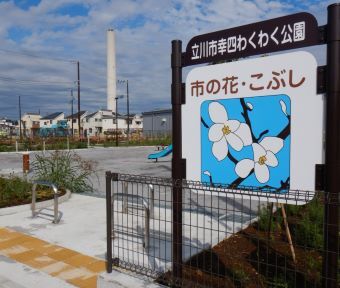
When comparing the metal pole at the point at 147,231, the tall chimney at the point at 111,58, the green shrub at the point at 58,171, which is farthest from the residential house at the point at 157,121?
the metal pole at the point at 147,231

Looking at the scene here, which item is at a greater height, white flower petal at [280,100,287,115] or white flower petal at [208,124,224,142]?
white flower petal at [280,100,287,115]

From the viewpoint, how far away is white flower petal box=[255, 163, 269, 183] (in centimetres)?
304

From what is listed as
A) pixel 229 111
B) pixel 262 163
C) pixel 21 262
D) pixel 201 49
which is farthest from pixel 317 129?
pixel 21 262

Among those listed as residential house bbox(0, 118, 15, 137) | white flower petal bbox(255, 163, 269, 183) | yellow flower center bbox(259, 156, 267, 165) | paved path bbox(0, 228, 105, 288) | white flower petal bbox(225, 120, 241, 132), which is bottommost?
paved path bbox(0, 228, 105, 288)

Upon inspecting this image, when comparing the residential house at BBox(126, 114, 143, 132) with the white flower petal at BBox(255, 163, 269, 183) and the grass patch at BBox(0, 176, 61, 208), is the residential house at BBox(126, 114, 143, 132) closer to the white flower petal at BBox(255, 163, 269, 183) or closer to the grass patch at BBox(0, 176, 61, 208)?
the grass patch at BBox(0, 176, 61, 208)

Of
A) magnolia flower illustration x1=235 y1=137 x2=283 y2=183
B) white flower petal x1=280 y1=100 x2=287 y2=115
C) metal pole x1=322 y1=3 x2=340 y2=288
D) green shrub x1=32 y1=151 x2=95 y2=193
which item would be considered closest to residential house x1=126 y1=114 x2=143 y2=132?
green shrub x1=32 y1=151 x2=95 y2=193

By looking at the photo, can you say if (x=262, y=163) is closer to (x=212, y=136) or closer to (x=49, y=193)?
(x=212, y=136)

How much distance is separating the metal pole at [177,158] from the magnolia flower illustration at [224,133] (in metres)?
0.37

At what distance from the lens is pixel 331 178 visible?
8.66 ft

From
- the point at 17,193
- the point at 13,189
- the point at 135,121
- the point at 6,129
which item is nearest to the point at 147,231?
the point at 17,193

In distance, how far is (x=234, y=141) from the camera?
10.5 ft

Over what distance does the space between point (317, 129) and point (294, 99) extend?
30 centimetres

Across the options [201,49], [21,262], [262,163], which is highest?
[201,49]

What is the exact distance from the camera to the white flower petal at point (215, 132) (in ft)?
10.8
